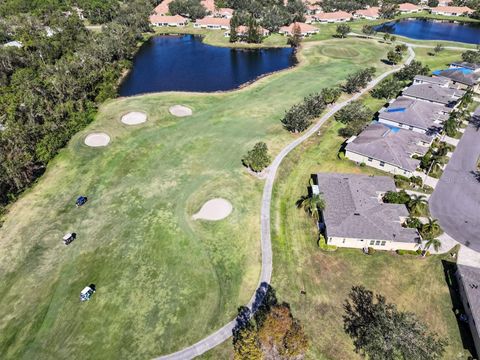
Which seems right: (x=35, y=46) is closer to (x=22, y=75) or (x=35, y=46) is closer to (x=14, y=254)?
(x=22, y=75)

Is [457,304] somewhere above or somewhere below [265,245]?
below

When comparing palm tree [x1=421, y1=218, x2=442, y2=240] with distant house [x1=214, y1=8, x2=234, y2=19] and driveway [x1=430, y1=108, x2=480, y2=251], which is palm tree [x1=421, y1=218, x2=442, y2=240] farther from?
distant house [x1=214, y1=8, x2=234, y2=19]

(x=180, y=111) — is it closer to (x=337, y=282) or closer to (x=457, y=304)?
(x=337, y=282)

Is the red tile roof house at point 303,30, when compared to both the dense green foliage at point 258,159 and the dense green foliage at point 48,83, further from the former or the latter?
the dense green foliage at point 258,159

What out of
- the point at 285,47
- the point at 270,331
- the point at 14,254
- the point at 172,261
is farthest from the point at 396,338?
the point at 285,47

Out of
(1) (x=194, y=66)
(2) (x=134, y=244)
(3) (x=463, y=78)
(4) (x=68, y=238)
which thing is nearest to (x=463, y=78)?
(3) (x=463, y=78)

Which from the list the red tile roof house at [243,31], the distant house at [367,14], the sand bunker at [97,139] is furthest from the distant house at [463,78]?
the distant house at [367,14]
